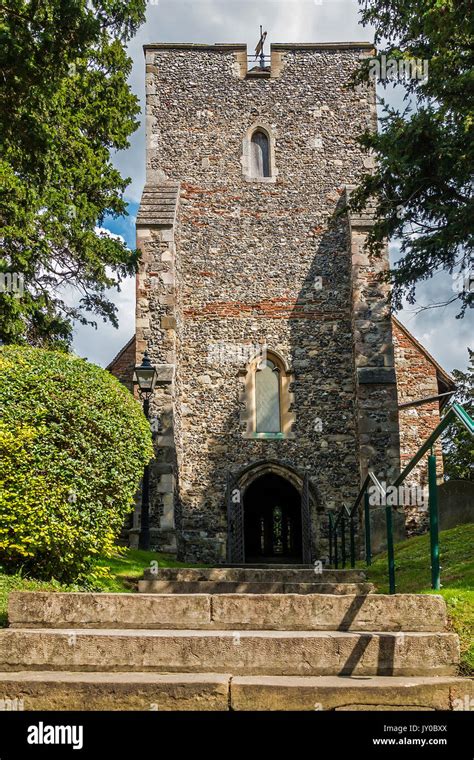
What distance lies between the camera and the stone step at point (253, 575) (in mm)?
7008

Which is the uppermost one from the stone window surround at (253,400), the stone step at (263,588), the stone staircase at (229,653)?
the stone window surround at (253,400)

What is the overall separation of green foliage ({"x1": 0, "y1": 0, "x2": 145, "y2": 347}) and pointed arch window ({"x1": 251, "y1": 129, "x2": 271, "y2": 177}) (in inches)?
130

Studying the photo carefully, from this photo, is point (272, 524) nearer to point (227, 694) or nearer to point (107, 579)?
point (107, 579)

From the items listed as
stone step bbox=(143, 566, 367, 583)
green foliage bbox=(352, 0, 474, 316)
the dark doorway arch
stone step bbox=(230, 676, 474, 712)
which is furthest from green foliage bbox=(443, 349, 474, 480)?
stone step bbox=(230, 676, 474, 712)

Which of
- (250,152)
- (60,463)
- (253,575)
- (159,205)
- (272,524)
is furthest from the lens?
(272,524)

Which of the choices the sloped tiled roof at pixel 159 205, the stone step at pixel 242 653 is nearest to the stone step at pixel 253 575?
the stone step at pixel 242 653

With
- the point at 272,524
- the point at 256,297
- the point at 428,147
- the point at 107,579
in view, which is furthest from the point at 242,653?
the point at 272,524

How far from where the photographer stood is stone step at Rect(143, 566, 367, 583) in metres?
7.01

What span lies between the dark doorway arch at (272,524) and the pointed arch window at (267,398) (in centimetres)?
341

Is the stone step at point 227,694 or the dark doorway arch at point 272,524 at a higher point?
the dark doorway arch at point 272,524

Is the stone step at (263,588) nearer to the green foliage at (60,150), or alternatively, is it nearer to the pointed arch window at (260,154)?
the green foliage at (60,150)

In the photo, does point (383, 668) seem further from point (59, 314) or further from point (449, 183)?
point (59, 314)

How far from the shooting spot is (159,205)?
15680 mm

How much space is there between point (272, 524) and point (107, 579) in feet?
40.9
